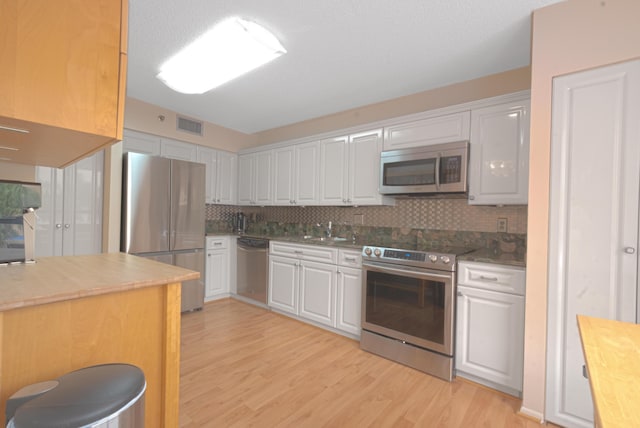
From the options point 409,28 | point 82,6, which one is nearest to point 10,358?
point 82,6

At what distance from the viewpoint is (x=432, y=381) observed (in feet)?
7.24

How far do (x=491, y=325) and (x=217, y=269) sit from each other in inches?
127

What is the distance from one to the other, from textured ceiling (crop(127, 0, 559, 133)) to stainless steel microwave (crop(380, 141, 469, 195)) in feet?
2.29

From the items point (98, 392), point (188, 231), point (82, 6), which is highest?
point (82, 6)

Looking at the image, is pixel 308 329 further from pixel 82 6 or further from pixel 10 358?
pixel 82 6

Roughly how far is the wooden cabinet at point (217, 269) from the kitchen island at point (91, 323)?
2485mm

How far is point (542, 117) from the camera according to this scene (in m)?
1.78

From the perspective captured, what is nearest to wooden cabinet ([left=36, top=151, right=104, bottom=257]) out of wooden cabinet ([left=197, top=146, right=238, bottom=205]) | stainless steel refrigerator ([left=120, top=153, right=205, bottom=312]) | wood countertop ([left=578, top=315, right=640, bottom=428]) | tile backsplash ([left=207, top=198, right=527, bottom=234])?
stainless steel refrigerator ([left=120, top=153, right=205, bottom=312])

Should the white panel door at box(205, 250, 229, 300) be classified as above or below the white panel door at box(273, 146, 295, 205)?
below

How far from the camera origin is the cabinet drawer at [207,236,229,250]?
392cm

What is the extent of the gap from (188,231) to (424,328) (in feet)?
9.17

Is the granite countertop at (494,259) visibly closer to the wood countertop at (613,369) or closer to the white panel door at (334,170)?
the wood countertop at (613,369)

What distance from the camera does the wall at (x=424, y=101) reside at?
257 cm

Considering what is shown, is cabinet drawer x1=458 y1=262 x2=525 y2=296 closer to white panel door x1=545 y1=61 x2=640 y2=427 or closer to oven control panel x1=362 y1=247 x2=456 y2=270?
oven control panel x1=362 y1=247 x2=456 y2=270
